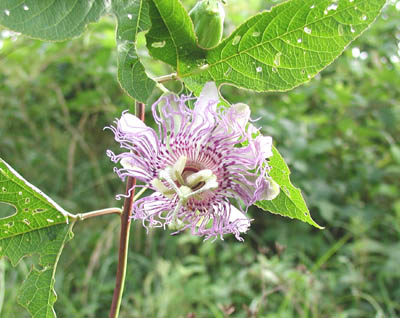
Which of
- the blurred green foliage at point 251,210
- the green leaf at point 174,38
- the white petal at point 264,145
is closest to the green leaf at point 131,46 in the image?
the green leaf at point 174,38

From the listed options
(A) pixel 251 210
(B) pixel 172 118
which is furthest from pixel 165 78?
(A) pixel 251 210

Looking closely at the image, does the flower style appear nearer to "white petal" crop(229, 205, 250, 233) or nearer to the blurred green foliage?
"white petal" crop(229, 205, 250, 233)

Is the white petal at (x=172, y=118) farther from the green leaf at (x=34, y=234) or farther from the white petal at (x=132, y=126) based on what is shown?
the green leaf at (x=34, y=234)

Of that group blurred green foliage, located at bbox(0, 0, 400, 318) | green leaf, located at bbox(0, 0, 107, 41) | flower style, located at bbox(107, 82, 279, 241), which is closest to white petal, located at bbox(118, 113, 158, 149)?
flower style, located at bbox(107, 82, 279, 241)

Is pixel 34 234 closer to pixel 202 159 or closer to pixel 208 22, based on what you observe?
pixel 202 159

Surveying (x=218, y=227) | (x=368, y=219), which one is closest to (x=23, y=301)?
(x=218, y=227)

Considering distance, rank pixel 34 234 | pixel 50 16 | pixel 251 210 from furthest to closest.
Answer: pixel 251 210, pixel 34 234, pixel 50 16
